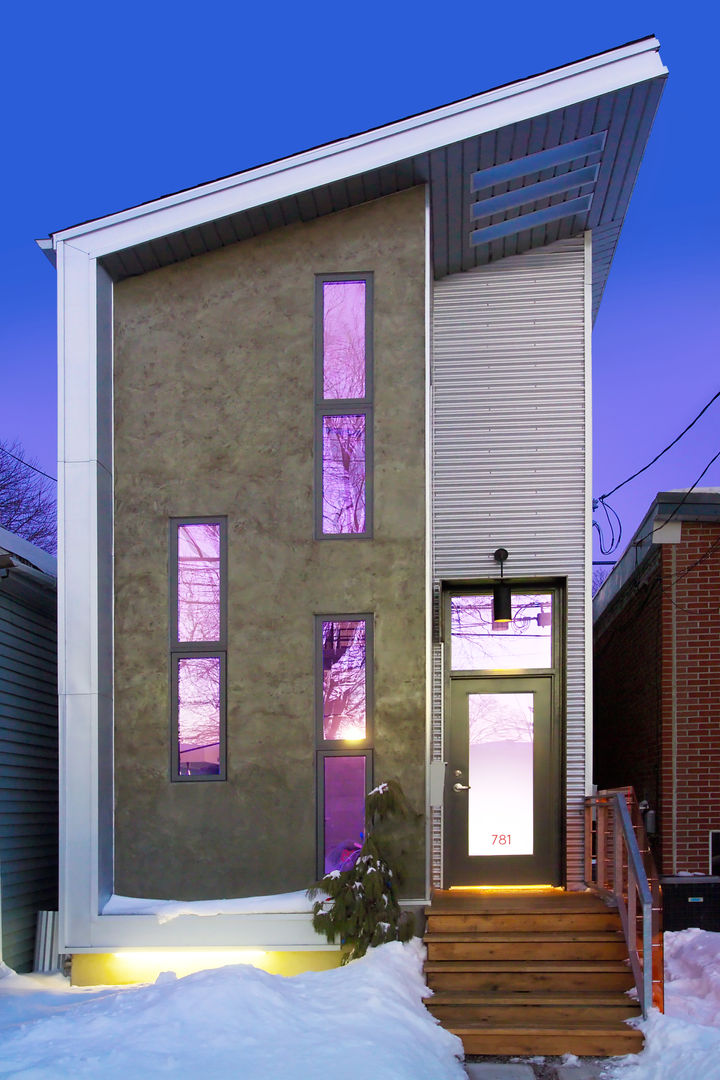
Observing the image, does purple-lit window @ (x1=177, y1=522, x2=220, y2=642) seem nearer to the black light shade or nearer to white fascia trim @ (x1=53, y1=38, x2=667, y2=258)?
white fascia trim @ (x1=53, y1=38, x2=667, y2=258)

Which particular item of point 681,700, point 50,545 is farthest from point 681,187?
point 681,700

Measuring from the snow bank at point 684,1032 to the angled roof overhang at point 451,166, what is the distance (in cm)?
610

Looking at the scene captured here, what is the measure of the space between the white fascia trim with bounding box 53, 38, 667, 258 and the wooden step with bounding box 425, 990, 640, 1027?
19.0 feet

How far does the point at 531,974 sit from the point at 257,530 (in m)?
3.68

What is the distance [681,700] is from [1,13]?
117 meters

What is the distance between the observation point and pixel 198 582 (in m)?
8.25

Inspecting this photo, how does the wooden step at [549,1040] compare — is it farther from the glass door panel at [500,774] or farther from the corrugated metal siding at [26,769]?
the corrugated metal siding at [26,769]

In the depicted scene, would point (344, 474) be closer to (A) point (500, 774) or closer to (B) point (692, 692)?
(A) point (500, 774)

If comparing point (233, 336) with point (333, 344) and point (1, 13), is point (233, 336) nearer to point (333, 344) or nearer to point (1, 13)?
point (333, 344)

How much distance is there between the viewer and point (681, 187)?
379ft

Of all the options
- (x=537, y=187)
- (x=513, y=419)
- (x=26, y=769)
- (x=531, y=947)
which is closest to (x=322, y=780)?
(x=531, y=947)

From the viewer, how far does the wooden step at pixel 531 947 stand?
743 centimetres

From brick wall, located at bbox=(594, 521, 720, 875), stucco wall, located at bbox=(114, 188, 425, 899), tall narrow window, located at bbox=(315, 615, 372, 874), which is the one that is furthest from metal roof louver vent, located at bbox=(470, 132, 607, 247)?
tall narrow window, located at bbox=(315, 615, 372, 874)

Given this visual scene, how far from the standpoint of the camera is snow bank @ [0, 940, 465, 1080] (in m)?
5.59
